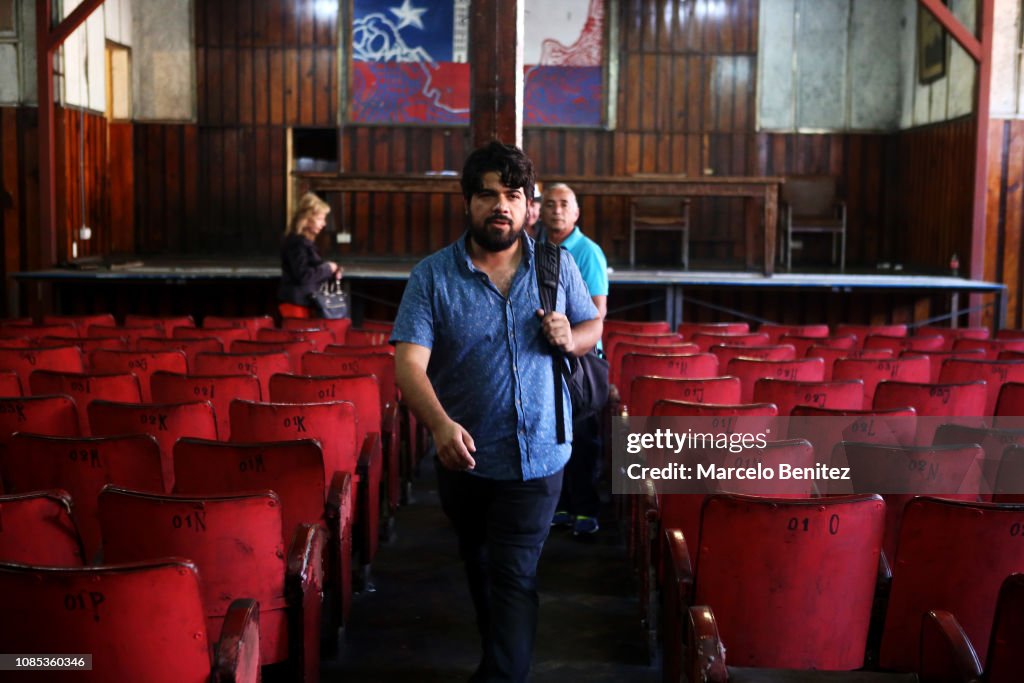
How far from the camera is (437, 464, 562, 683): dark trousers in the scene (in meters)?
2.71

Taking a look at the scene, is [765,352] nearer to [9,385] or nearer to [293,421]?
[293,421]

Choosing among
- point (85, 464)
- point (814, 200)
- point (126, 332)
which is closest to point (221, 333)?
point (126, 332)

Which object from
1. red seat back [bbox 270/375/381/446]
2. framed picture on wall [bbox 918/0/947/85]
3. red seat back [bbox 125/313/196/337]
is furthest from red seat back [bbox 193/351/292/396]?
framed picture on wall [bbox 918/0/947/85]

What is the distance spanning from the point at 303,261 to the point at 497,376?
197 inches

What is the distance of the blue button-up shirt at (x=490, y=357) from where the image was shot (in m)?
2.74

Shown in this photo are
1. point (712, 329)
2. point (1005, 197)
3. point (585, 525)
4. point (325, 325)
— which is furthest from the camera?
point (1005, 197)

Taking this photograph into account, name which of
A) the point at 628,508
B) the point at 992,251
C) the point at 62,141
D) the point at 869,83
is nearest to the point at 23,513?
the point at 628,508

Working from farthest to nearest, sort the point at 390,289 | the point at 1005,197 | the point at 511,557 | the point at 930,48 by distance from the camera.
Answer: the point at 930,48 < the point at 1005,197 < the point at 390,289 < the point at 511,557

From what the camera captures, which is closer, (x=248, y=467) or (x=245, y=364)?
(x=248, y=467)

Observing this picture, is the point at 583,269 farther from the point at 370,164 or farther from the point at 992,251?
the point at 370,164

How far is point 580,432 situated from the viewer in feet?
14.7

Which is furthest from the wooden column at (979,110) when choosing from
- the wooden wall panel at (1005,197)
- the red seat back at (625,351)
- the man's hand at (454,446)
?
the man's hand at (454,446)

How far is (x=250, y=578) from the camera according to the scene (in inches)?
99.8

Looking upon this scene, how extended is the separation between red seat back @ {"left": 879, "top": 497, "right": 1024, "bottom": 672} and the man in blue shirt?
92 cm
